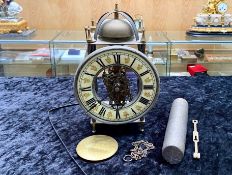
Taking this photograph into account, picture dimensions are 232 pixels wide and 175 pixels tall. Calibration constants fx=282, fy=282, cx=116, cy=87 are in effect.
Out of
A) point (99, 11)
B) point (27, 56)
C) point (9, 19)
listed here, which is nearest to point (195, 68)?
point (99, 11)

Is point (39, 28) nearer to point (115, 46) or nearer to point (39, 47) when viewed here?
point (39, 47)

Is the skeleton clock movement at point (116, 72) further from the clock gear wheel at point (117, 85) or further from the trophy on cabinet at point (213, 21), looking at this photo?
the trophy on cabinet at point (213, 21)

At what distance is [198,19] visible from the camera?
75.3 inches

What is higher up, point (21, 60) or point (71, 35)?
point (71, 35)

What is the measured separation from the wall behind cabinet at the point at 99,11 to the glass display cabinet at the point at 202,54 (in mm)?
435

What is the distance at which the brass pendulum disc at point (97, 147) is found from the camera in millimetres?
628

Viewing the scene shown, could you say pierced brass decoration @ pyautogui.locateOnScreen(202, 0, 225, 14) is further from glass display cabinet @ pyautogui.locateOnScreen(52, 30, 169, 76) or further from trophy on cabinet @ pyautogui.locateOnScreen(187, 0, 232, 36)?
glass display cabinet @ pyautogui.locateOnScreen(52, 30, 169, 76)

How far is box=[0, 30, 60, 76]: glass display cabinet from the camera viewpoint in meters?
1.66

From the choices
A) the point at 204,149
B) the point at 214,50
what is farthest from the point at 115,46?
the point at 214,50

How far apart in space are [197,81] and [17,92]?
0.67 m

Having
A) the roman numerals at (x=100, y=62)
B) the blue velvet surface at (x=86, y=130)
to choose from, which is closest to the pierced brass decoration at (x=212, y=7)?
the blue velvet surface at (x=86, y=130)

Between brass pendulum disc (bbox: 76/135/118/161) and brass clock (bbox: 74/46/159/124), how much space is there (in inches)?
1.9

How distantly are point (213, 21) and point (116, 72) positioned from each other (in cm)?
139

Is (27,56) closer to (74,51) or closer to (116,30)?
(74,51)
